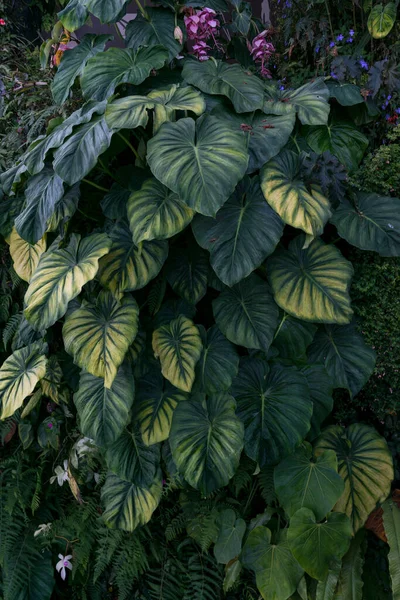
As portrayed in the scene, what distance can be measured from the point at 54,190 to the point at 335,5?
4.38 feet

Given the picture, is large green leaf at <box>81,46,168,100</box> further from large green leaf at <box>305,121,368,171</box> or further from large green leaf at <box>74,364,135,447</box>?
large green leaf at <box>74,364,135,447</box>

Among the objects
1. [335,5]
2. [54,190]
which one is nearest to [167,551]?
[54,190]

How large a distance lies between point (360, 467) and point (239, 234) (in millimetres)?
860

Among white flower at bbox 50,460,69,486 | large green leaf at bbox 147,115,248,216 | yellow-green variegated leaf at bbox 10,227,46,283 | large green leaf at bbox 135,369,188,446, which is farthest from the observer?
white flower at bbox 50,460,69,486

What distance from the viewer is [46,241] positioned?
206 centimetres

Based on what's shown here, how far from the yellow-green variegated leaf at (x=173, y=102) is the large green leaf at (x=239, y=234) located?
11.0 inches

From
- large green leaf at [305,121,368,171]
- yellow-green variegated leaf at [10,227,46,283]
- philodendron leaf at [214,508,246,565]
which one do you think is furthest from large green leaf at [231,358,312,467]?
yellow-green variegated leaf at [10,227,46,283]

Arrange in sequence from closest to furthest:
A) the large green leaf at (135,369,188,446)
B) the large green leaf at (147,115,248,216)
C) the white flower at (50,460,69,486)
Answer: the large green leaf at (147,115,248,216)
the large green leaf at (135,369,188,446)
the white flower at (50,460,69,486)

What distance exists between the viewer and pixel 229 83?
189 cm

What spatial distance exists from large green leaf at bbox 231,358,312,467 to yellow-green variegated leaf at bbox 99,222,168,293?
44 cm

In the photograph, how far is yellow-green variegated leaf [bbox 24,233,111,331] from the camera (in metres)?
1.62

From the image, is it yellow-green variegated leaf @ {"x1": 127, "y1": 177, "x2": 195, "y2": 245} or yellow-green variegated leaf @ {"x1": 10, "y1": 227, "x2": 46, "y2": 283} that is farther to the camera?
yellow-green variegated leaf @ {"x1": 10, "y1": 227, "x2": 46, "y2": 283}

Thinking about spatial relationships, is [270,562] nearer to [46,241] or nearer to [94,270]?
[94,270]

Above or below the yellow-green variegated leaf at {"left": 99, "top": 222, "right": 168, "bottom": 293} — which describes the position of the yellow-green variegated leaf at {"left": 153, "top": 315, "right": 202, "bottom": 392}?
below
